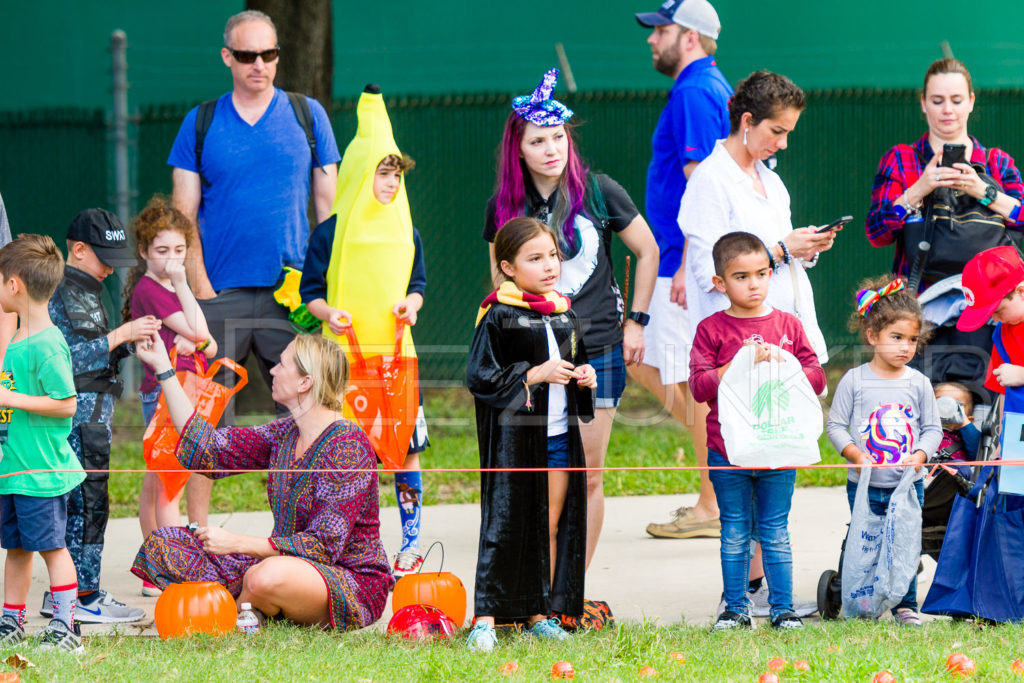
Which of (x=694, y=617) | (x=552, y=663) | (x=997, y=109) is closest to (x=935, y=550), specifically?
(x=694, y=617)

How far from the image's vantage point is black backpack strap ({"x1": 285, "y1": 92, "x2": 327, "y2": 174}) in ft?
20.0

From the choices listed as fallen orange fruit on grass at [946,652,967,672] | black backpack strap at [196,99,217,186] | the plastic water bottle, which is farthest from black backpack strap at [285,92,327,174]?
fallen orange fruit on grass at [946,652,967,672]

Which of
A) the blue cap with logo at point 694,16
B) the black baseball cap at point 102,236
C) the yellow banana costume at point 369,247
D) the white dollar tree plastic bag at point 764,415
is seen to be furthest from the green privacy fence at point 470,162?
the white dollar tree plastic bag at point 764,415

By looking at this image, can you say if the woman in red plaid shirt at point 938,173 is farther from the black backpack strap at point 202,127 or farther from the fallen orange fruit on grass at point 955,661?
the black backpack strap at point 202,127

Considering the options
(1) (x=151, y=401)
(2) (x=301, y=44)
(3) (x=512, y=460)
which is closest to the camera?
(3) (x=512, y=460)

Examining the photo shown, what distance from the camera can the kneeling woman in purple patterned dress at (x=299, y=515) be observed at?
15.2 feet

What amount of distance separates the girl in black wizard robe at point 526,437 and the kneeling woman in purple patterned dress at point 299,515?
52cm

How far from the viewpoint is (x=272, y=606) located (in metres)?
4.65

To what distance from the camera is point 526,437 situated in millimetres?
4457

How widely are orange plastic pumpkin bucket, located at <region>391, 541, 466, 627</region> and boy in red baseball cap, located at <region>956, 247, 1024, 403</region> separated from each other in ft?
7.07

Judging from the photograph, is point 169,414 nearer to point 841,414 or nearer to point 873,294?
point 841,414

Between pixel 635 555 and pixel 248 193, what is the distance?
2.49 metres

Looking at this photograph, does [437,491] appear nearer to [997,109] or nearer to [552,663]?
[552,663]

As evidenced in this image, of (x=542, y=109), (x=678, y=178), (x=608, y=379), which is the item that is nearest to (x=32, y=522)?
(x=608, y=379)
